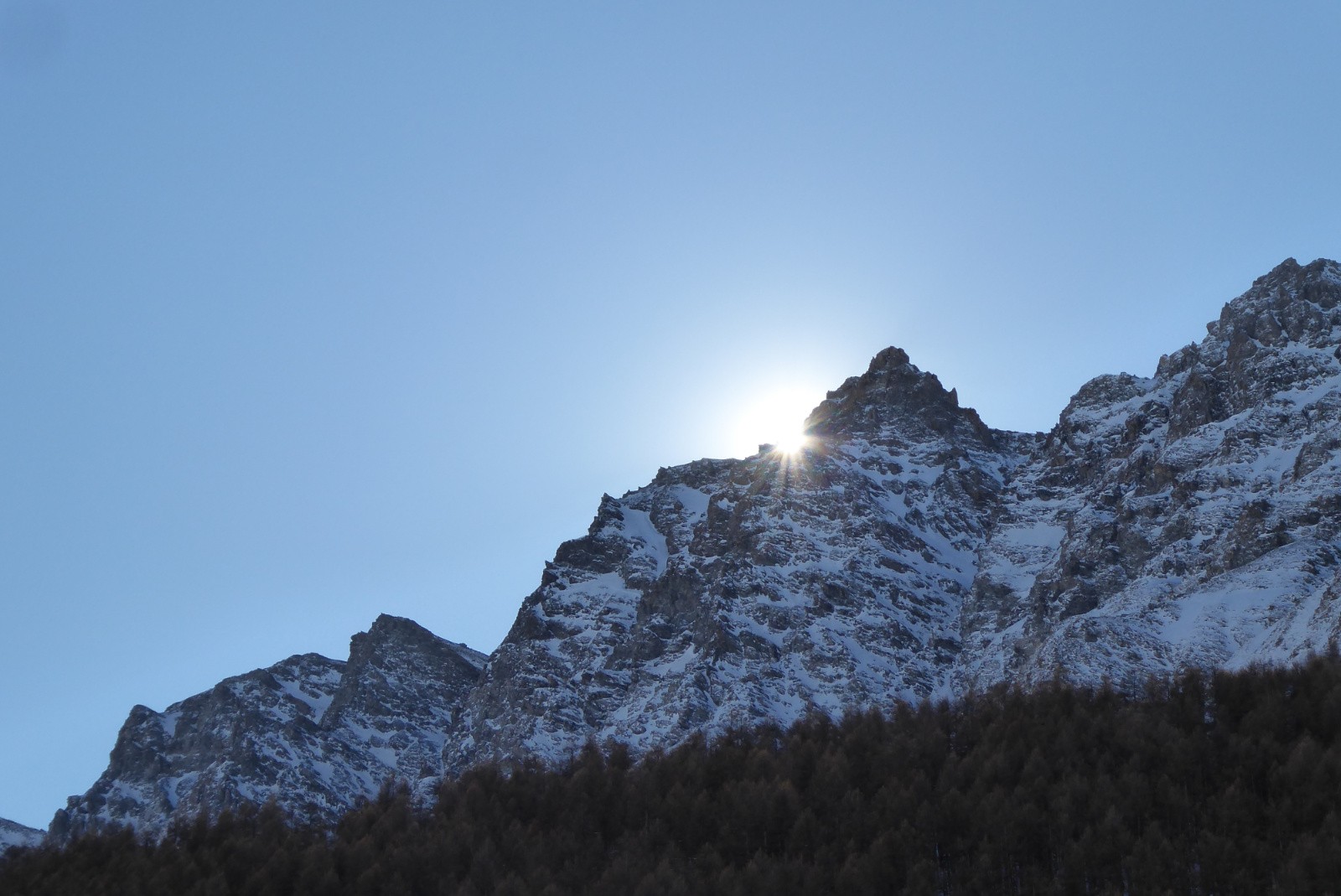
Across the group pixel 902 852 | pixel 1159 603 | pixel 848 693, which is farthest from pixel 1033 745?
pixel 848 693

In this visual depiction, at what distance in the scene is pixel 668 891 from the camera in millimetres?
84625

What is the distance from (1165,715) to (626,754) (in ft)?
156

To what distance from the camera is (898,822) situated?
93375 millimetres

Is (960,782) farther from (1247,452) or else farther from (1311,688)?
(1247,452)

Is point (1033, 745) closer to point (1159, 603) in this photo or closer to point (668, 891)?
point (668, 891)

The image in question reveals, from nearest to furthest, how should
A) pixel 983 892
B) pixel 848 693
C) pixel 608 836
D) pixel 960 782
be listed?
pixel 983 892 < pixel 960 782 < pixel 608 836 < pixel 848 693

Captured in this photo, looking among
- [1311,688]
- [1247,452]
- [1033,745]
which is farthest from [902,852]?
[1247,452]

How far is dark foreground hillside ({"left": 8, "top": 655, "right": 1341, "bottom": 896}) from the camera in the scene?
274 feet

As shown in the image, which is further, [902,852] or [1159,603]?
[1159,603]

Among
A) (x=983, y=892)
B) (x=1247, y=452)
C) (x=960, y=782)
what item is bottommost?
(x=983, y=892)

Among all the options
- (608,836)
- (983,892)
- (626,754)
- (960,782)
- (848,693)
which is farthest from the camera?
(848,693)

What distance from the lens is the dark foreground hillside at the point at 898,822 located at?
83.5m

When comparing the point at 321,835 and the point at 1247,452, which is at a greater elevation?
the point at 1247,452

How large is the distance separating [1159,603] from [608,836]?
94974 millimetres
